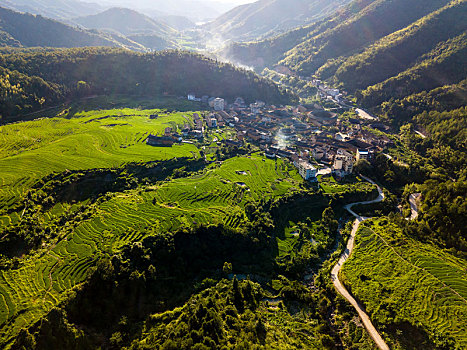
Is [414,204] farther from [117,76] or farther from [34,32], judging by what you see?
[34,32]

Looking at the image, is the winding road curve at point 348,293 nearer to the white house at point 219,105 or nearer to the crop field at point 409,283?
the crop field at point 409,283

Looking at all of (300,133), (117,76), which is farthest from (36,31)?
(300,133)

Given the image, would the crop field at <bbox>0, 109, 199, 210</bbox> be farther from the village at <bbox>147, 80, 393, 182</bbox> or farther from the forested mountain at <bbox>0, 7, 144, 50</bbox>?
the forested mountain at <bbox>0, 7, 144, 50</bbox>

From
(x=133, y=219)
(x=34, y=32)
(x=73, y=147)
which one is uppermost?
(x=34, y=32)

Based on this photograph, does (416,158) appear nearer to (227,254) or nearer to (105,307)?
(227,254)

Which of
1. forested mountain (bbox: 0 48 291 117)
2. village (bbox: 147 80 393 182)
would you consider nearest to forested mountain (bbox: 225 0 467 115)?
village (bbox: 147 80 393 182)

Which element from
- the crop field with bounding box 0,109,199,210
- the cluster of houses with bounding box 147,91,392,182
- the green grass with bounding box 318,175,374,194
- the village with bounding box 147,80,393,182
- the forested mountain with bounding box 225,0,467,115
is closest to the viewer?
the crop field with bounding box 0,109,199,210
